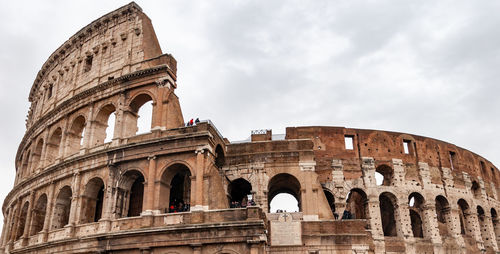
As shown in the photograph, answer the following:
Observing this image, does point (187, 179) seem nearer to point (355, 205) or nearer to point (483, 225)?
point (355, 205)

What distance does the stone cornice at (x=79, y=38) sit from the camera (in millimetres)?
20781

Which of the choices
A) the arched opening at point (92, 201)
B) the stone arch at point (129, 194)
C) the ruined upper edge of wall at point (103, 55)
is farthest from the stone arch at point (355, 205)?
the arched opening at point (92, 201)

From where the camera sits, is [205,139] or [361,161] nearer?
[205,139]

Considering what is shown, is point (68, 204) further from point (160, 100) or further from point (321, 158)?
point (321, 158)

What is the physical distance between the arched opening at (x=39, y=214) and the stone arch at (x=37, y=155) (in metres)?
2.88

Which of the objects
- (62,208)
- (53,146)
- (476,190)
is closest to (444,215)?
(476,190)

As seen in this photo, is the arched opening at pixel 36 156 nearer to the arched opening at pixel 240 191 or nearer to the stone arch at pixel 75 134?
the stone arch at pixel 75 134

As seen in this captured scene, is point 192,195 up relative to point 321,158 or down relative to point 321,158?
down

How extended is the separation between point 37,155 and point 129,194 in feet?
29.5

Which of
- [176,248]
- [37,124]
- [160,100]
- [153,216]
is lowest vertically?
[176,248]

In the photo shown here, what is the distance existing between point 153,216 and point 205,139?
11.4 feet

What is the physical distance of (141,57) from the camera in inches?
755

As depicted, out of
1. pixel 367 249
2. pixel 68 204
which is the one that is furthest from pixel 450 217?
pixel 68 204

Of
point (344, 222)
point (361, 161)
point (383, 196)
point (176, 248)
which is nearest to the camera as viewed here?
point (176, 248)
